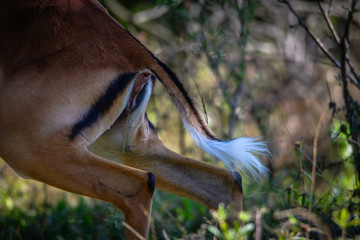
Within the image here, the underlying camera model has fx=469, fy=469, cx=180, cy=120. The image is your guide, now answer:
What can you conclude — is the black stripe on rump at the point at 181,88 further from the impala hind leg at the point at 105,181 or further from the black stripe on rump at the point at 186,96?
the impala hind leg at the point at 105,181

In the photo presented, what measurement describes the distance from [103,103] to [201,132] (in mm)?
829

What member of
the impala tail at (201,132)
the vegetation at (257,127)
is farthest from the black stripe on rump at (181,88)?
the vegetation at (257,127)

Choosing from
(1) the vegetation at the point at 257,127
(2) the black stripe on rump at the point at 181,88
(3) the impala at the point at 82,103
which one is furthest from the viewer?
(1) the vegetation at the point at 257,127

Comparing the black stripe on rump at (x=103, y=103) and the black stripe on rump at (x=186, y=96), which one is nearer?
the black stripe on rump at (x=103, y=103)

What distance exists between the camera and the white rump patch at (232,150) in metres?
3.67

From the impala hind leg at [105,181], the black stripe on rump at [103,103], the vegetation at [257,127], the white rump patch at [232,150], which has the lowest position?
the vegetation at [257,127]

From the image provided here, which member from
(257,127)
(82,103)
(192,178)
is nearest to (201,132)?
(192,178)

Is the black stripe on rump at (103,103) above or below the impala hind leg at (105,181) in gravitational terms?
above

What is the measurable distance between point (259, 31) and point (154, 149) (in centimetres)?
698

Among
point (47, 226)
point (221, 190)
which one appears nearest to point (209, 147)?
point (221, 190)

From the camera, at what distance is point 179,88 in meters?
3.63

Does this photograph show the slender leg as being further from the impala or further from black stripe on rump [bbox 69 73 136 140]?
black stripe on rump [bbox 69 73 136 140]

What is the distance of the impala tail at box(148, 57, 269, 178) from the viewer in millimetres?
3602

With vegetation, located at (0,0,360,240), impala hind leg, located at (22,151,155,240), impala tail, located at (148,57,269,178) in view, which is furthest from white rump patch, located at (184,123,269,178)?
impala hind leg, located at (22,151,155,240)
